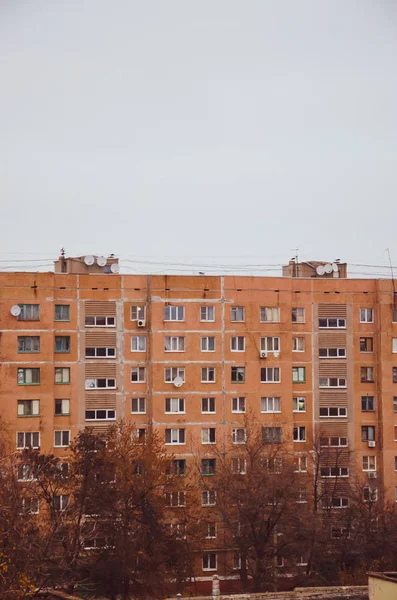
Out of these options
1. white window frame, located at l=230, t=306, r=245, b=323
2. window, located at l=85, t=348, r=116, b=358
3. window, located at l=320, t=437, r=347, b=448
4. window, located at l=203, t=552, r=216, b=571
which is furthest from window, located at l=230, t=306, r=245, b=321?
window, located at l=203, t=552, r=216, b=571

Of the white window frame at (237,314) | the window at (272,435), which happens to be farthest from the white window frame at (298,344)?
the window at (272,435)

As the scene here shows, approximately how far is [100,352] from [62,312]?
3.14 meters

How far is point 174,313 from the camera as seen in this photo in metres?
65.7

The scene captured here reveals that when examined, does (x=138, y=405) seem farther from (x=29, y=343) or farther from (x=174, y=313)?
(x=29, y=343)

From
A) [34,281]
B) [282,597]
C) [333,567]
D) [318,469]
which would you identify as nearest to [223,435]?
[318,469]

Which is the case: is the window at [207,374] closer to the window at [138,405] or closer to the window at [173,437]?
the window at [173,437]

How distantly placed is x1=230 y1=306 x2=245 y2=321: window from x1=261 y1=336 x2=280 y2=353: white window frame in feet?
5.82

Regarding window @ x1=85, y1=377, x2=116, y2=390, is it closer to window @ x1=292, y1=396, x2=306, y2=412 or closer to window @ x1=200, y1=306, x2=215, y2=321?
window @ x1=200, y1=306, x2=215, y2=321

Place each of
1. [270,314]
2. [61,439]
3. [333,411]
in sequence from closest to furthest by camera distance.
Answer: [61,439] < [270,314] < [333,411]

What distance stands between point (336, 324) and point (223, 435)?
31.0 feet

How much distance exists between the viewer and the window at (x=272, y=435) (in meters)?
65.7

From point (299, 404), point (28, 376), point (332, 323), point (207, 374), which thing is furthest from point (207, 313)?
point (28, 376)

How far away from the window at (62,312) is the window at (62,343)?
100 cm

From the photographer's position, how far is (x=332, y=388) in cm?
6812
